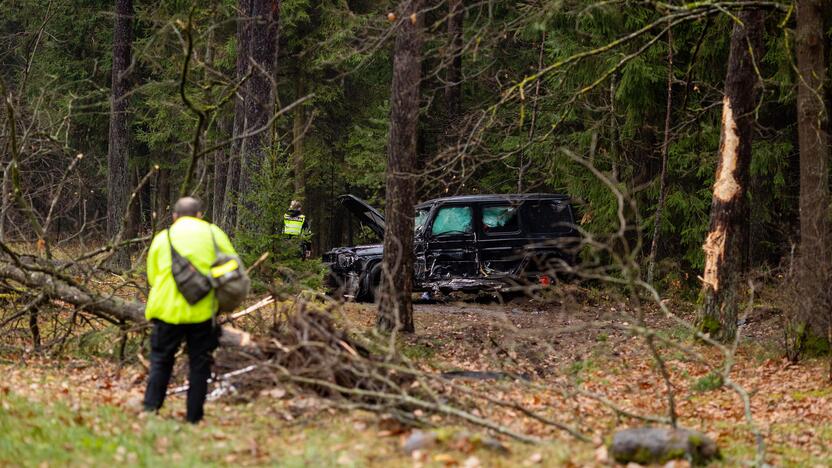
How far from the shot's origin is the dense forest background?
11.7m

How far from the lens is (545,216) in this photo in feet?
60.2

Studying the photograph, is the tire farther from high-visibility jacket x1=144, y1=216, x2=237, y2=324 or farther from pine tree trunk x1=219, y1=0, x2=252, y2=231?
high-visibility jacket x1=144, y1=216, x2=237, y2=324

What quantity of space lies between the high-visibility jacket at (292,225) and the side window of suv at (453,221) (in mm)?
3580

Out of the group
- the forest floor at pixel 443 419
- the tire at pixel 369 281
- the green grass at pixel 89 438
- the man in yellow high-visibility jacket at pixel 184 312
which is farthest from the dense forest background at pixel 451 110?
the green grass at pixel 89 438

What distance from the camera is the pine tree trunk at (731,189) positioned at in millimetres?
12547

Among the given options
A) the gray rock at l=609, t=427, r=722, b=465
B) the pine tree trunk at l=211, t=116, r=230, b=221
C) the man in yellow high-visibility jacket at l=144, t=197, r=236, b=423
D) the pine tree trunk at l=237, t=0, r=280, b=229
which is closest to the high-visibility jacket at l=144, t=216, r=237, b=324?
the man in yellow high-visibility jacket at l=144, t=197, r=236, b=423

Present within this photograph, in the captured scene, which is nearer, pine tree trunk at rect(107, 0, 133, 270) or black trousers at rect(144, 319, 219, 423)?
black trousers at rect(144, 319, 219, 423)

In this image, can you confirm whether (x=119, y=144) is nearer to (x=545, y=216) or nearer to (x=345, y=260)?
(x=345, y=260)

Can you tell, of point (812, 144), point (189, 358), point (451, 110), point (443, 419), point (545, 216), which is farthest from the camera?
point (451, 110)

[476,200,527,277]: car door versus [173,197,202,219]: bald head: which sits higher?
[173,197,202,219]: bald head

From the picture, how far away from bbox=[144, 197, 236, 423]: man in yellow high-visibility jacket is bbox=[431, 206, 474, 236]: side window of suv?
1004cm

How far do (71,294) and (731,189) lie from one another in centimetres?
811

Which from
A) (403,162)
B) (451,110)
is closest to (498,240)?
(403,162)

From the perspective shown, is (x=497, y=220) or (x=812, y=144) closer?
(x=812, y=144)
